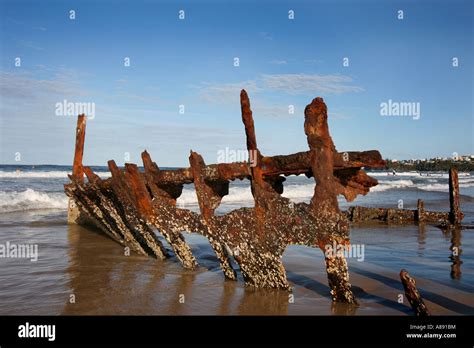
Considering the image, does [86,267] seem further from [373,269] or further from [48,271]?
[373,269]

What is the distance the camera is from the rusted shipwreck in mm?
5258

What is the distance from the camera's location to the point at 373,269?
7.83 metres

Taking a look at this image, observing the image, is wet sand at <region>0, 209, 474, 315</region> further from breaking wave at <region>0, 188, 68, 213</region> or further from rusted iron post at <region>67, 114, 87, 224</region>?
breaking wave at <region>0, 188, 68, 213</region>

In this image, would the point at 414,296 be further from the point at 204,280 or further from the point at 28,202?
the point at 28,202

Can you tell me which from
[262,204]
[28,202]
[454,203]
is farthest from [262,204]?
[28,202]

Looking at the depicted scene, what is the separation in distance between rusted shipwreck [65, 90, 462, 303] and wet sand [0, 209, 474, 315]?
15.4 inches

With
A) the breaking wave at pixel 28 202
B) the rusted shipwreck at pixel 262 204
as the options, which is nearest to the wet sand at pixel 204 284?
the rusted shipwreck at pixel 262 204

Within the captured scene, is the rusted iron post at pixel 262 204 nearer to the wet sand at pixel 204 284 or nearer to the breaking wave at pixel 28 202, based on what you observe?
the wet sand at pixel 204 284

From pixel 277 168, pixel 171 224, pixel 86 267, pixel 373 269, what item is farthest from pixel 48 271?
pixel 373 269

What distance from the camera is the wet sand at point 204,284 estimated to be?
5598mm

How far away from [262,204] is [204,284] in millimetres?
1724

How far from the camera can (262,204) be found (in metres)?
5.81
